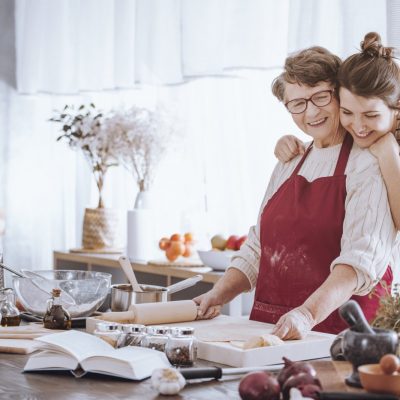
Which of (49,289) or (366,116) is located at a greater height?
(366,116)

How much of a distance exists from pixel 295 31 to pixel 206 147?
882 mm

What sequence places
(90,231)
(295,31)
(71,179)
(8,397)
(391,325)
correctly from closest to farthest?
(8,397)
(391,325)
(295,31)
(90,231)
(71,179)

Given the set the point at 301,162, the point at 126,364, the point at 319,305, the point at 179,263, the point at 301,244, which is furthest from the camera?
the point at 179,263

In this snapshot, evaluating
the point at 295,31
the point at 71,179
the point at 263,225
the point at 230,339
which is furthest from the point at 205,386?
the point at 71,179

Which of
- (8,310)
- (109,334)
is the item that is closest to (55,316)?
(8,310)

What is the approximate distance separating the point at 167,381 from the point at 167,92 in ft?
10.2

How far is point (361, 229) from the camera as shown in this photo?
2207 mm

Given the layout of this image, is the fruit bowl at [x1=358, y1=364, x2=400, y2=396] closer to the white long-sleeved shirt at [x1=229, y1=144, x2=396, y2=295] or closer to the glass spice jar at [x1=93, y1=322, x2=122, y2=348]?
the glass spice jar at [x1=93, y1=322, x2=122, y2=348]

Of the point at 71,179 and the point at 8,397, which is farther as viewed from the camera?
the point at 71,179

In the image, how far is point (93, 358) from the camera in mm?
1646

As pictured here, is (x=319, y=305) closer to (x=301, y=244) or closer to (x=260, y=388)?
(x=301, y=244)

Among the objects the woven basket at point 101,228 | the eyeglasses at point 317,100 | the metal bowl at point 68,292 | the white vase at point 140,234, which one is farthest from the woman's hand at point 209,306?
the woven basket at point 101,228

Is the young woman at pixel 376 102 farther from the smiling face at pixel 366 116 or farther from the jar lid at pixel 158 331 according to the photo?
the jar lid at pixel 158 331

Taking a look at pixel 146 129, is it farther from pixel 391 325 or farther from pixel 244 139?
pixel 391 325
